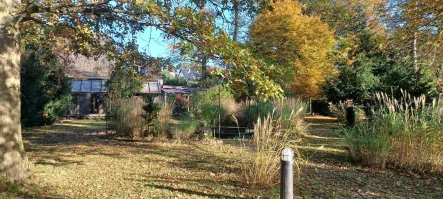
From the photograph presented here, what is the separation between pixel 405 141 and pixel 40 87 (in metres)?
14.5

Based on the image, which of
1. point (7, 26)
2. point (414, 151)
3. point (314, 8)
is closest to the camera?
point (7, 26)

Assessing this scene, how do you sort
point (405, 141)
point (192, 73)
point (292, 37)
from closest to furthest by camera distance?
1. point (405, 141)
2. point (292, 37)
3. point (192, 73)

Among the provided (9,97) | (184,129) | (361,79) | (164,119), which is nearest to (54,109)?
(164,119)

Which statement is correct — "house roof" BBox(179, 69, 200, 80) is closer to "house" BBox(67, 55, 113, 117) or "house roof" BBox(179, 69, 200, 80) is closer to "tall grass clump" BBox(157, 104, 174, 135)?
"house" BBox(67, 55, 113, 117)

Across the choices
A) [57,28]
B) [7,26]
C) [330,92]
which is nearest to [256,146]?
[7,26]

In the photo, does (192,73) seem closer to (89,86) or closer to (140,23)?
(89,86)

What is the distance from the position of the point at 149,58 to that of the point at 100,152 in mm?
2451

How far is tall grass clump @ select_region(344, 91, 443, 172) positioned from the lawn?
30 centimetres

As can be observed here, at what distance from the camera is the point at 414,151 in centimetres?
619

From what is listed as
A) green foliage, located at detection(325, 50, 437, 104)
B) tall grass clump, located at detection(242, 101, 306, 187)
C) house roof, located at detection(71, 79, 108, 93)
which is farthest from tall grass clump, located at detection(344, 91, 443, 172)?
house roof, located at detection(71, 79, 108, 93)

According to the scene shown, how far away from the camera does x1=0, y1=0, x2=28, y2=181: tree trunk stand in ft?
15.1

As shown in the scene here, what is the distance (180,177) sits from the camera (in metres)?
5.55

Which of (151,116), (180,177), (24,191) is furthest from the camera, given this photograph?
(151,116)

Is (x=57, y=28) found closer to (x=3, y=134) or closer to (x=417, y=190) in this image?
(x=3, y=134)
